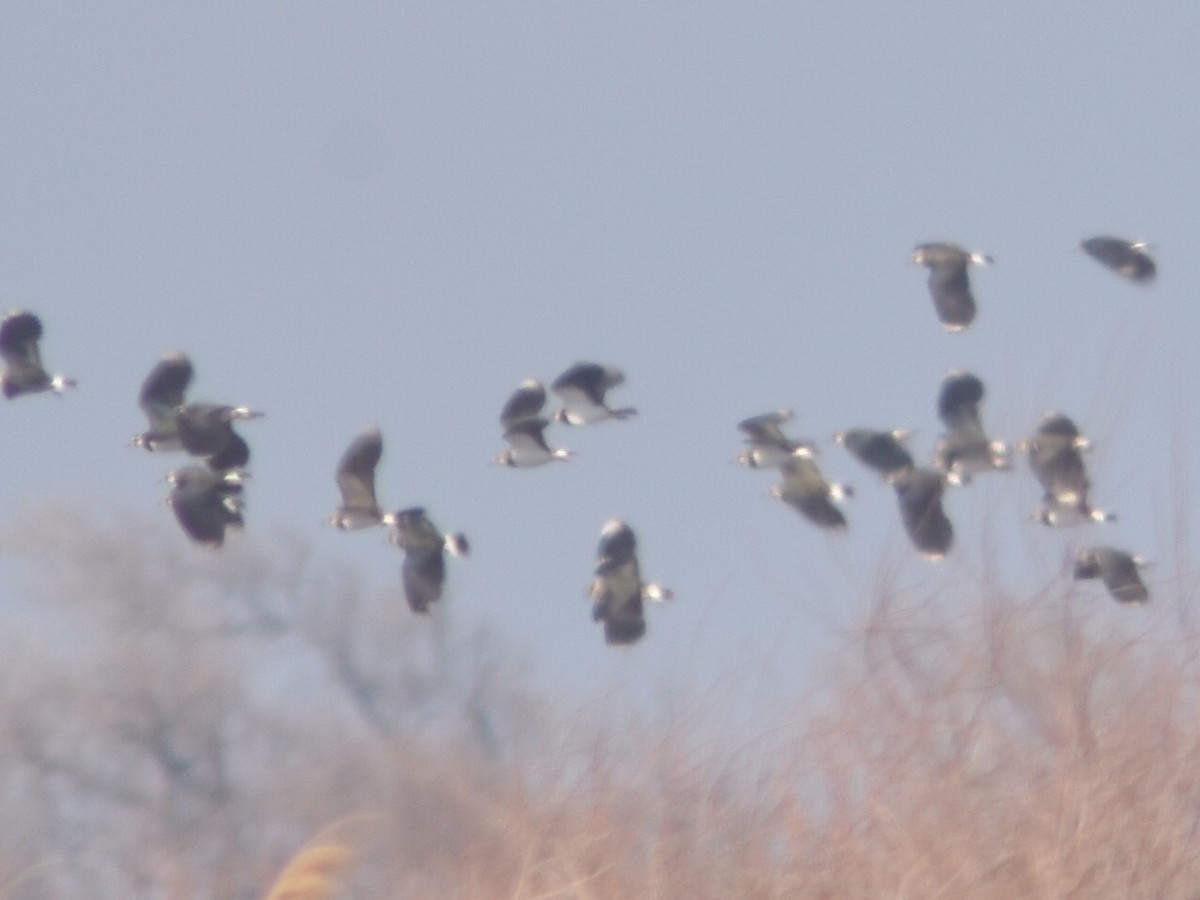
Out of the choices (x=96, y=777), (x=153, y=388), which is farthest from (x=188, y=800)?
(x=153, y=388)

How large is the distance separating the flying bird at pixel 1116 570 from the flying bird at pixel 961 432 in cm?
Answer: 49

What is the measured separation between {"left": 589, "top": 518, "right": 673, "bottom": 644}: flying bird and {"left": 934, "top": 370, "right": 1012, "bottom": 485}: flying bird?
130 cm

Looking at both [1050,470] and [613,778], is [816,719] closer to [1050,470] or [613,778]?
[613,778]

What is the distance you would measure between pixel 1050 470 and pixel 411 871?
277 centimetres

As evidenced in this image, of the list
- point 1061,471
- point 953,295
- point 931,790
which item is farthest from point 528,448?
point 931,790

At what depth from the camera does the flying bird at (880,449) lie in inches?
324

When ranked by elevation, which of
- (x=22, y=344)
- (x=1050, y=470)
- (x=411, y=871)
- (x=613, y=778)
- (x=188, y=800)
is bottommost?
(x=188, y=800)

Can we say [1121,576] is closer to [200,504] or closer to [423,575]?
[423,575]

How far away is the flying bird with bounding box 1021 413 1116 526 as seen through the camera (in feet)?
19.8

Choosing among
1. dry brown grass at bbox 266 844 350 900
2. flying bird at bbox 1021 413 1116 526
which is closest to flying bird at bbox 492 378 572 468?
flying bird at bbox 1021 413 1116 526

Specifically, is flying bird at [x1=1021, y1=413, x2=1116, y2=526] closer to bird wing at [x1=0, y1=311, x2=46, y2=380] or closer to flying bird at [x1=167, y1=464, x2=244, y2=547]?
flying bird at [x1=167, y1=464, x2=244, y2=547]

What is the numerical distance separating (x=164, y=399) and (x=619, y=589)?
2256 millimetres

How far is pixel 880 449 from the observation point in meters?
8.45

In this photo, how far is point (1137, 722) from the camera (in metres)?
5.30
